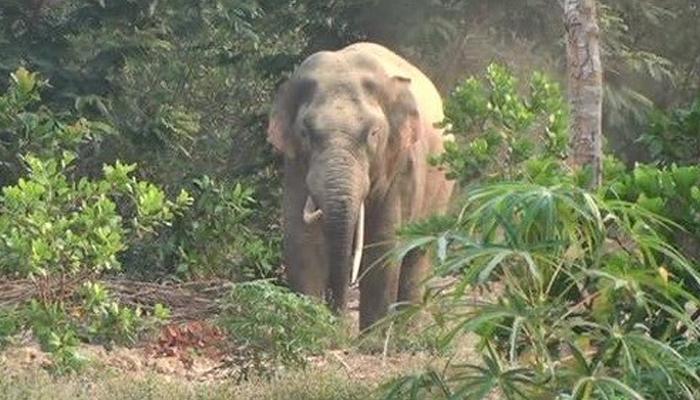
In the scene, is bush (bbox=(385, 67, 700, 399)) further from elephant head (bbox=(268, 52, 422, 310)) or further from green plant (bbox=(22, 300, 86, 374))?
elephant head (bbox=(268, 52, 422, 310))

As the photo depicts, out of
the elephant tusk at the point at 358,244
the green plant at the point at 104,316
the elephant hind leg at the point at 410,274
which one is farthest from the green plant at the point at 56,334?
the elephant hind leg at the point at 410,274

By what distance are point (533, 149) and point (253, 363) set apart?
2304mm

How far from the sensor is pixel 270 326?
9664 mm

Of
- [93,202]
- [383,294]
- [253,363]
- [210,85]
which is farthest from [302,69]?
[210,85]

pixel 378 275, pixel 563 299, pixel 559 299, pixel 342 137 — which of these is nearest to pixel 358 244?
pixel 378 275

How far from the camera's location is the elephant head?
12.8 metres

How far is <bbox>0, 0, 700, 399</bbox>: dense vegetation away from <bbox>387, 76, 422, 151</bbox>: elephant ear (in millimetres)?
946

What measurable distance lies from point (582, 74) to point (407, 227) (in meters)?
1.35

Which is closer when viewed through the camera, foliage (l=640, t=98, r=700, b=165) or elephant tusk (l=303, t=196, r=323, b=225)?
foliage (l=640, t=98, r=700, b=165)

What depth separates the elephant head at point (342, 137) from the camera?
12.8m

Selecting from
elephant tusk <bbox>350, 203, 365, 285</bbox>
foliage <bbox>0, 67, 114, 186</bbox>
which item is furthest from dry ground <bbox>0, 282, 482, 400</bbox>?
foliage <bbox>0, 67, 114, 186</bbox>

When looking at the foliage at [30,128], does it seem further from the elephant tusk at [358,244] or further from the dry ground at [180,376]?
the elephant tusk at [358,244]

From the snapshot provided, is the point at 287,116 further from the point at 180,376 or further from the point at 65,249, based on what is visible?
the point at 65,249

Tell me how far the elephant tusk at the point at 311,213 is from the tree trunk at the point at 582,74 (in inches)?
164
